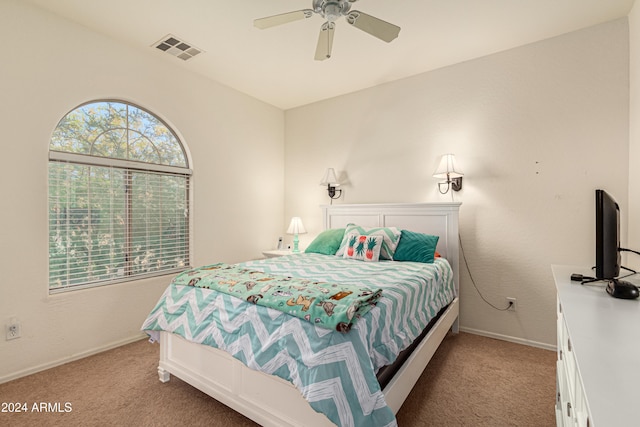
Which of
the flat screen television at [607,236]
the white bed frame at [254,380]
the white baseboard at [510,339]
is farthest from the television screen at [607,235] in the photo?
the white baseboard at [510,339]

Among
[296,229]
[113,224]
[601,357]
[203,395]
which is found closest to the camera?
[601,357]

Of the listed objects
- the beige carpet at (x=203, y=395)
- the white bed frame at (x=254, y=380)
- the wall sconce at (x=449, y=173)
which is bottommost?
the beige carpet at (x=203, y=395)

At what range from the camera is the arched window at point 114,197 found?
235 cm

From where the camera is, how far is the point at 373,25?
6.01 ft

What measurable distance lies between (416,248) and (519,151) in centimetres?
128

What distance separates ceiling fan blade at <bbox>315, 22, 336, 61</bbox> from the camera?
1.87 m

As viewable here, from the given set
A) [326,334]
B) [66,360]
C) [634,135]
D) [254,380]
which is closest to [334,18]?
[326,334]

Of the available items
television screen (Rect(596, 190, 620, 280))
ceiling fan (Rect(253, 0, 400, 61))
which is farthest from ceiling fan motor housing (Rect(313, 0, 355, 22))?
television screen (Rect(596, 190, 620, 280))

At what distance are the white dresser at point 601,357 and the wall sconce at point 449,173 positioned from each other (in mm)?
1609

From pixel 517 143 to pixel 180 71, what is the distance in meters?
3.35

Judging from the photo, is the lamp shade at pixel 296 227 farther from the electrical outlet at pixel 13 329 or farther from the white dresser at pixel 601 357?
the white dresser at pixel 601 357

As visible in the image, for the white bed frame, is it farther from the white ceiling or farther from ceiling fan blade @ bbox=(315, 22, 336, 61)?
the white ceiling

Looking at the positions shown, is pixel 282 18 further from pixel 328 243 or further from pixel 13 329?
pixel 13 329

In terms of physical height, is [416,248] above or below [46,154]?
below
